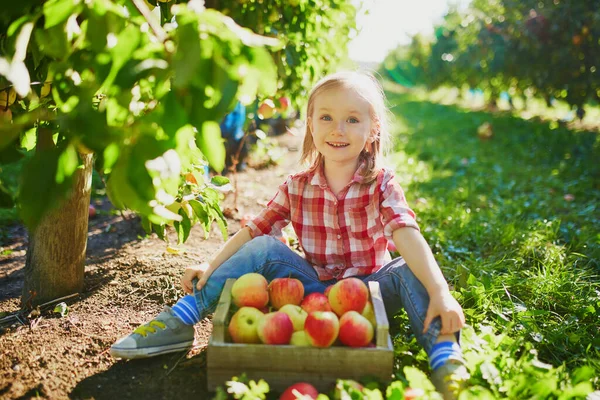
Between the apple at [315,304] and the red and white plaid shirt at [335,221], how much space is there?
0.37m

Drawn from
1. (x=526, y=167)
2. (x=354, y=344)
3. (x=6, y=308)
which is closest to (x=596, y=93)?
(x=526, y=167)

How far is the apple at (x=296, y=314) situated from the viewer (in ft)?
5.40

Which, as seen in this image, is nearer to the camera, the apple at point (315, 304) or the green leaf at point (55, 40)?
the green leaf at point (55, 40)

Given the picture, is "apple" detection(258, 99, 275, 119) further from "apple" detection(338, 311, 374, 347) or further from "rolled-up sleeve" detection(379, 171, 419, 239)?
"apple" detection(338, 311, 374, 347)

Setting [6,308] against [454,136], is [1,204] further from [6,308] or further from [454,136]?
[454,136]

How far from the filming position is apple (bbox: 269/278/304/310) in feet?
5.92

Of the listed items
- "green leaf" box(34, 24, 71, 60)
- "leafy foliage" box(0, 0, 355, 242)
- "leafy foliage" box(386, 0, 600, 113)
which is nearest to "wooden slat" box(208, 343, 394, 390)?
"leafy foliage" box(0, 0, 355, 242)

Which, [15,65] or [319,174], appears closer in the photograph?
[15,65]

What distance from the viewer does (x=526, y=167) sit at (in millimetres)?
5895

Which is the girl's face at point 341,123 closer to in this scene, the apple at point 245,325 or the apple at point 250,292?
the apple at point 250,292

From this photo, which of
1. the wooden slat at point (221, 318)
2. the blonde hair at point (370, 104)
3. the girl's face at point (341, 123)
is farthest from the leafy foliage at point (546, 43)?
the wooden slat at point (221, 318)

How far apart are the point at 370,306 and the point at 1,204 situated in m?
1.19

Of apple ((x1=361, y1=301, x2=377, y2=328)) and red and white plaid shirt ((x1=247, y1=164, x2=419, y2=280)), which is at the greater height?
red and white plaid shirt ((x1=247, y1=164, x2=419, y2=280))

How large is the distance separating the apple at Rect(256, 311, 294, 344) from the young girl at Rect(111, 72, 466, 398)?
400mm
